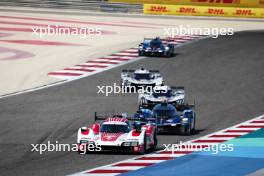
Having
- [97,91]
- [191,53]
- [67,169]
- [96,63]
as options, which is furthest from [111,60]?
[67,169]

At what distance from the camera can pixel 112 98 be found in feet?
124

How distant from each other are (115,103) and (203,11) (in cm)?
3007

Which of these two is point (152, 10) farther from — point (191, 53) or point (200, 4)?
point (191, 53)

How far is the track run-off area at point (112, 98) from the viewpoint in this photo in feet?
86.2

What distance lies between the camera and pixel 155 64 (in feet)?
155

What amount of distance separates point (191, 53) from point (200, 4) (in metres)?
15.2

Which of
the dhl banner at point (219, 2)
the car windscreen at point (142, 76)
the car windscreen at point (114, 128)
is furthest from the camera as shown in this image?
the dhl banner at point (219, 2)

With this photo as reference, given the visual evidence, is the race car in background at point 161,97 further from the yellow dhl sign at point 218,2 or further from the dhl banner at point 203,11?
the dhl banner at point 203,11

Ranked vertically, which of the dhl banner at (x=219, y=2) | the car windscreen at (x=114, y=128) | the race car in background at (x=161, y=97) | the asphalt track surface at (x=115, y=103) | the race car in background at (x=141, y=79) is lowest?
the asphalt track surface at (x=115, y=103)

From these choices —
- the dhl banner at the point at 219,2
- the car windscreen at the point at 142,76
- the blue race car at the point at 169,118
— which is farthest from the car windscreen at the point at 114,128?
the dhl banner at the point at 219,2

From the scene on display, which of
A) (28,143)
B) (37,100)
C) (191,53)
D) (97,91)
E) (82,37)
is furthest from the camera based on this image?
(82,37)

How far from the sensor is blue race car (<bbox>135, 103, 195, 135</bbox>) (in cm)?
2983

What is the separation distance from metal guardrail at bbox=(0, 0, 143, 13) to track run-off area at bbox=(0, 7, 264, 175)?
7.14 meters

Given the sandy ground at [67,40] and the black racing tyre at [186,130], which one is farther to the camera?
the sandy ground at [67,40]
